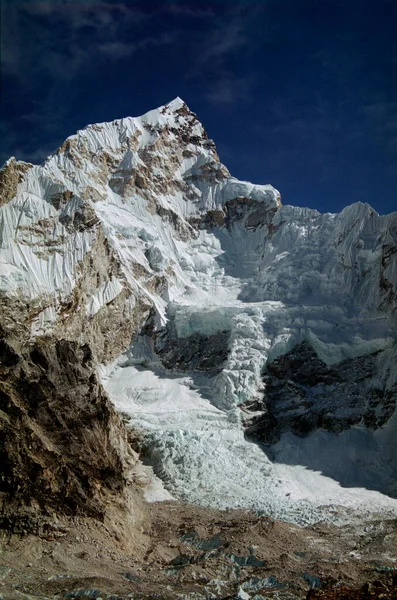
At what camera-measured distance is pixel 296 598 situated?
613 inches

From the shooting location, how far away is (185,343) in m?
50.6

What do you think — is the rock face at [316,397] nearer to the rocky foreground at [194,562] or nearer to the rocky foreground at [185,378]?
the rocky foreground at [185,378]

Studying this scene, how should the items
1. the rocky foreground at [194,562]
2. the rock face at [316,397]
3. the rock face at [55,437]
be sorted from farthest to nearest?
the rock face at [316,397] → the rock face at [55,437] → the rocky foreground at [194,562]

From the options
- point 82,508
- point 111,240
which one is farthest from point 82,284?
point 82,508

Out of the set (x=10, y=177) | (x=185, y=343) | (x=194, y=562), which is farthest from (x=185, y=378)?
(x=194, y=562)

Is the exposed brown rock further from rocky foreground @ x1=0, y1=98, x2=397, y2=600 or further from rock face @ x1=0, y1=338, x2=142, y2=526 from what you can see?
rock face @ x1=0, y1=338, x2=142, y2=526

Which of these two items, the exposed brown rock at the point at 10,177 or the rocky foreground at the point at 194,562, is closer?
the rocky foreground at the point at 194,562

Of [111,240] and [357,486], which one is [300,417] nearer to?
[357,486]

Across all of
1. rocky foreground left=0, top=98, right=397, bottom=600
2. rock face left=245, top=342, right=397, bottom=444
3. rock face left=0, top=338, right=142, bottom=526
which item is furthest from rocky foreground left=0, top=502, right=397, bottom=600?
rock face left=245, top=342, right=397, bottom=444

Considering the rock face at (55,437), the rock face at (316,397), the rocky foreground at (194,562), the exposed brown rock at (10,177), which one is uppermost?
the exposed brown rock at (10,177)

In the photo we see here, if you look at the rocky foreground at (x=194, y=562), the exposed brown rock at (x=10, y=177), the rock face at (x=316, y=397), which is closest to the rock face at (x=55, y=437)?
the rocky foreground at (x=194, y=562)

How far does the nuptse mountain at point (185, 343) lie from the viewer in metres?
24.0

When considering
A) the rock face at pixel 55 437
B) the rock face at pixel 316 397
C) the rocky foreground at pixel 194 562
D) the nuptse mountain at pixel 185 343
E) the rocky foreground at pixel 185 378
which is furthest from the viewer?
the rock face at pixel 316 397

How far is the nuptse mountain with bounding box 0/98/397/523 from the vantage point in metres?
24.0
